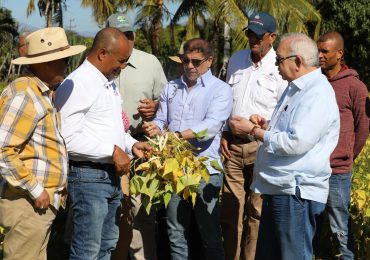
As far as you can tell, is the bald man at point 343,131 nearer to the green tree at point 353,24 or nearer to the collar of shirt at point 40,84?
the collar of shirt at point 40,84

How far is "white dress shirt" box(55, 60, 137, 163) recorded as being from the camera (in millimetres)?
4047

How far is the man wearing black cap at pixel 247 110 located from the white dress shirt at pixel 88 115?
154cm

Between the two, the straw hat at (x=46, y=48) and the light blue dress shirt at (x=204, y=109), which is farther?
the light blue dress shirt at (x=204, y=109)

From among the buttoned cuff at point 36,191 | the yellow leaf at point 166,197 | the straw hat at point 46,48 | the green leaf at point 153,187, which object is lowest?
the yellow leaf at point 166,197

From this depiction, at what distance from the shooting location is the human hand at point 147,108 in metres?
5.28

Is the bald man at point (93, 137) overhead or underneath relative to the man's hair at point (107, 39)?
underneath

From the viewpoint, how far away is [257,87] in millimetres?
5383

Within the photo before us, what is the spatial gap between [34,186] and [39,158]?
0.18 m

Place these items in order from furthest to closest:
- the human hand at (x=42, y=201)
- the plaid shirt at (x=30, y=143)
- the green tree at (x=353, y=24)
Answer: the green tree at (x=353, y=24) → the human hand at (x=42, y=201) → the plaid shirt at (x=30, y=143)

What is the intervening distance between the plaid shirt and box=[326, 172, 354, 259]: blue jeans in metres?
2.29

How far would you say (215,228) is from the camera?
5086mm

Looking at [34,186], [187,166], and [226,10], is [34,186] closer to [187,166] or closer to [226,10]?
[187,166]

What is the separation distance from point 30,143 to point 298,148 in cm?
164

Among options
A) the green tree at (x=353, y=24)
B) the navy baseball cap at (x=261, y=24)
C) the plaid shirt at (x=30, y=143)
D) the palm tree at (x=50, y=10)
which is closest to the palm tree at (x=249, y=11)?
the palm tree at (x=50, y=10)
